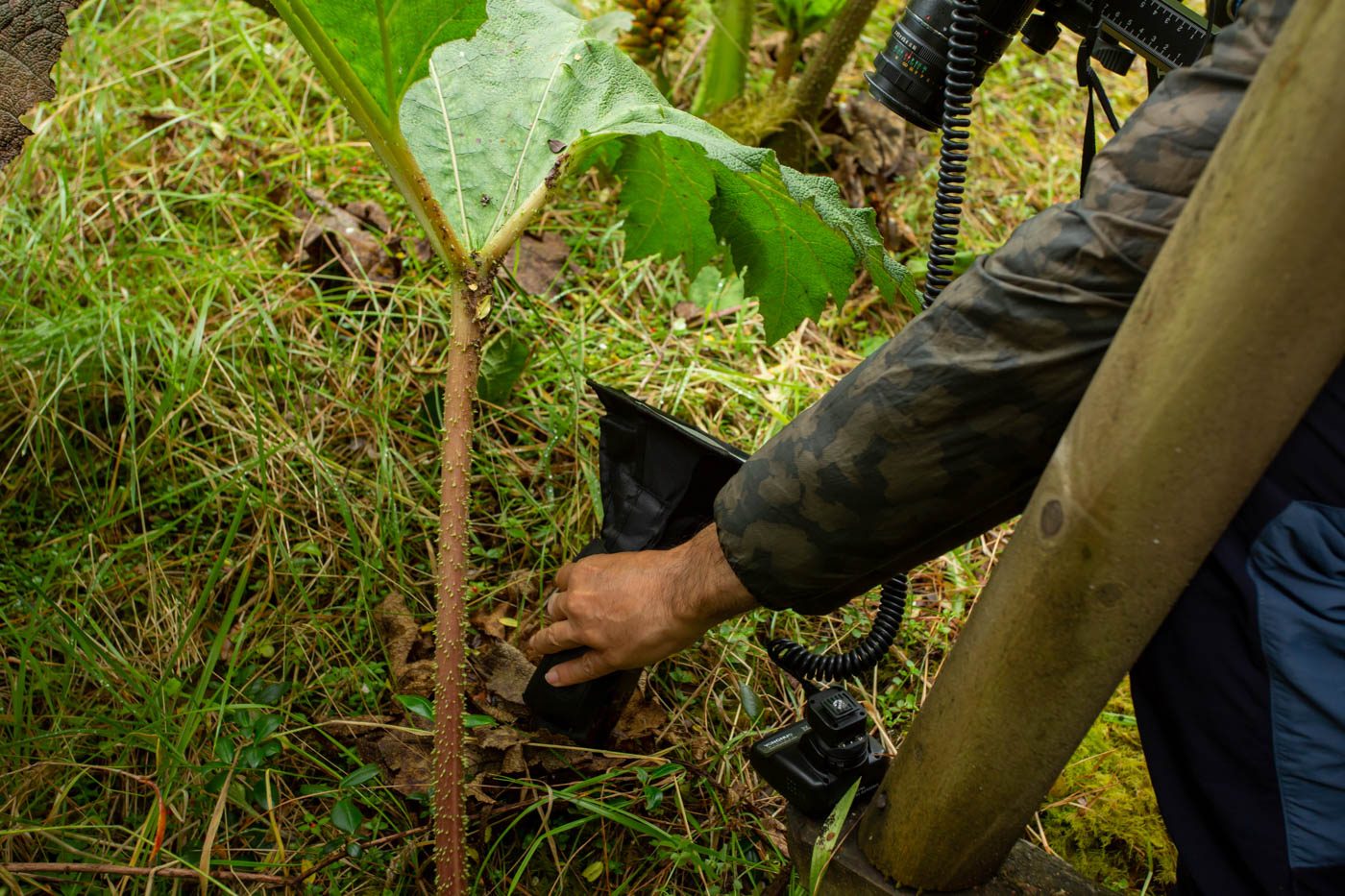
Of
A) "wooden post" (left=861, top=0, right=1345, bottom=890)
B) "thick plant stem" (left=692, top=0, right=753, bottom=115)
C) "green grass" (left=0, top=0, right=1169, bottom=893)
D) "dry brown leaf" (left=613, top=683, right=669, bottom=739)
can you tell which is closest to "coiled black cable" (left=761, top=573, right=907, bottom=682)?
"green grass" (left=0, top=0, right=1169, bottom=893)

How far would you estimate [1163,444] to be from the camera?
0.96 meters

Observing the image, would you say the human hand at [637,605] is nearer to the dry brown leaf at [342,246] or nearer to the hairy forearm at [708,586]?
the hairy forearm at [708,586]

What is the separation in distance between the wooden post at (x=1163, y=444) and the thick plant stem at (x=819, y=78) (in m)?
2.11

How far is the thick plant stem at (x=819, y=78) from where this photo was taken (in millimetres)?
2824

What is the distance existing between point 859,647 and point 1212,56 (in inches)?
47.2

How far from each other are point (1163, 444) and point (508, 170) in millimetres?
1204

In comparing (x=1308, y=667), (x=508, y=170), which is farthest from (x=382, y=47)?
(x=1308, y=667)

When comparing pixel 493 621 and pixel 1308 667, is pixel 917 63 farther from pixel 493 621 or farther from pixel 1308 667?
pixel 493 621

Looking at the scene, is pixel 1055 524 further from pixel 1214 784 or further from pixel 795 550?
pixel 1214 784

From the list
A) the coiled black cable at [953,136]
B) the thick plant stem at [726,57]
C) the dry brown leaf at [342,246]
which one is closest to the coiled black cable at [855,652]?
the coiled black cable at [953,136]

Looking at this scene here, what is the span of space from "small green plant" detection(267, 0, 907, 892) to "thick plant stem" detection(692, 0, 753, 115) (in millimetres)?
1209

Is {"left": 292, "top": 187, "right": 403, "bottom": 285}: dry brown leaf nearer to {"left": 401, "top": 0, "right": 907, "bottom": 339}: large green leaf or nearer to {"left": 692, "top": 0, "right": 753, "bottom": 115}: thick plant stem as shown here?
{"left": 401, "top": 0, "right": 907, "bottom": 339}: large green leaf

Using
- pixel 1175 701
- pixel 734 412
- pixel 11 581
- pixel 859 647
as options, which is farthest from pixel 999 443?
pixel 11 581

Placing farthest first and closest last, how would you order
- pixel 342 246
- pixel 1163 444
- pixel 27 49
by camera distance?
pixel 342 246 < pixel 27 49 < pixel 1163 444
